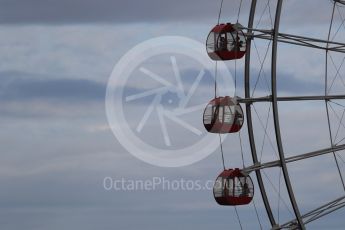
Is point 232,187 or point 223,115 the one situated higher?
point 223,115

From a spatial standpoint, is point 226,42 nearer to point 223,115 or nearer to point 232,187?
point 223,115

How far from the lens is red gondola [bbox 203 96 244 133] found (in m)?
44.0

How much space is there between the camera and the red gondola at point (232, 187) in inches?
1718

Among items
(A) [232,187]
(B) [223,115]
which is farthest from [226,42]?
(A) [232,187]

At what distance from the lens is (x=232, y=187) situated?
43.5 m

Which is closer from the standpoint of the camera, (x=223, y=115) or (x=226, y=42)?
(x=223, y=115)

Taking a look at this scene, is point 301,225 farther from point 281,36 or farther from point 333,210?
point 281,36

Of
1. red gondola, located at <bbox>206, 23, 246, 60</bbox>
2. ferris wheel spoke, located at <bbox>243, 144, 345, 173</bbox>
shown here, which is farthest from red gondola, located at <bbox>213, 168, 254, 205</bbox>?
red gondola, located at <bbox>206, 23, 246, 60</bbox>

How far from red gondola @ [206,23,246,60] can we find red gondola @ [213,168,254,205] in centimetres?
529

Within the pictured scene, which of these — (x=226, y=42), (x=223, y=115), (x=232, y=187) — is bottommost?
(x=232, y=187)

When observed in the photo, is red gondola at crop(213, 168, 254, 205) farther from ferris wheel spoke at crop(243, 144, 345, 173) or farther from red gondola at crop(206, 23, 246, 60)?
red gondola at crop(206, 23, 246, 60)

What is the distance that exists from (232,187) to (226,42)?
658cm

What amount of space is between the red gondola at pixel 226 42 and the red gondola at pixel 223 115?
81.8 inches

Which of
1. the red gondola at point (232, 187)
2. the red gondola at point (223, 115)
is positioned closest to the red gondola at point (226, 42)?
the red gondola at point (223, 115)
